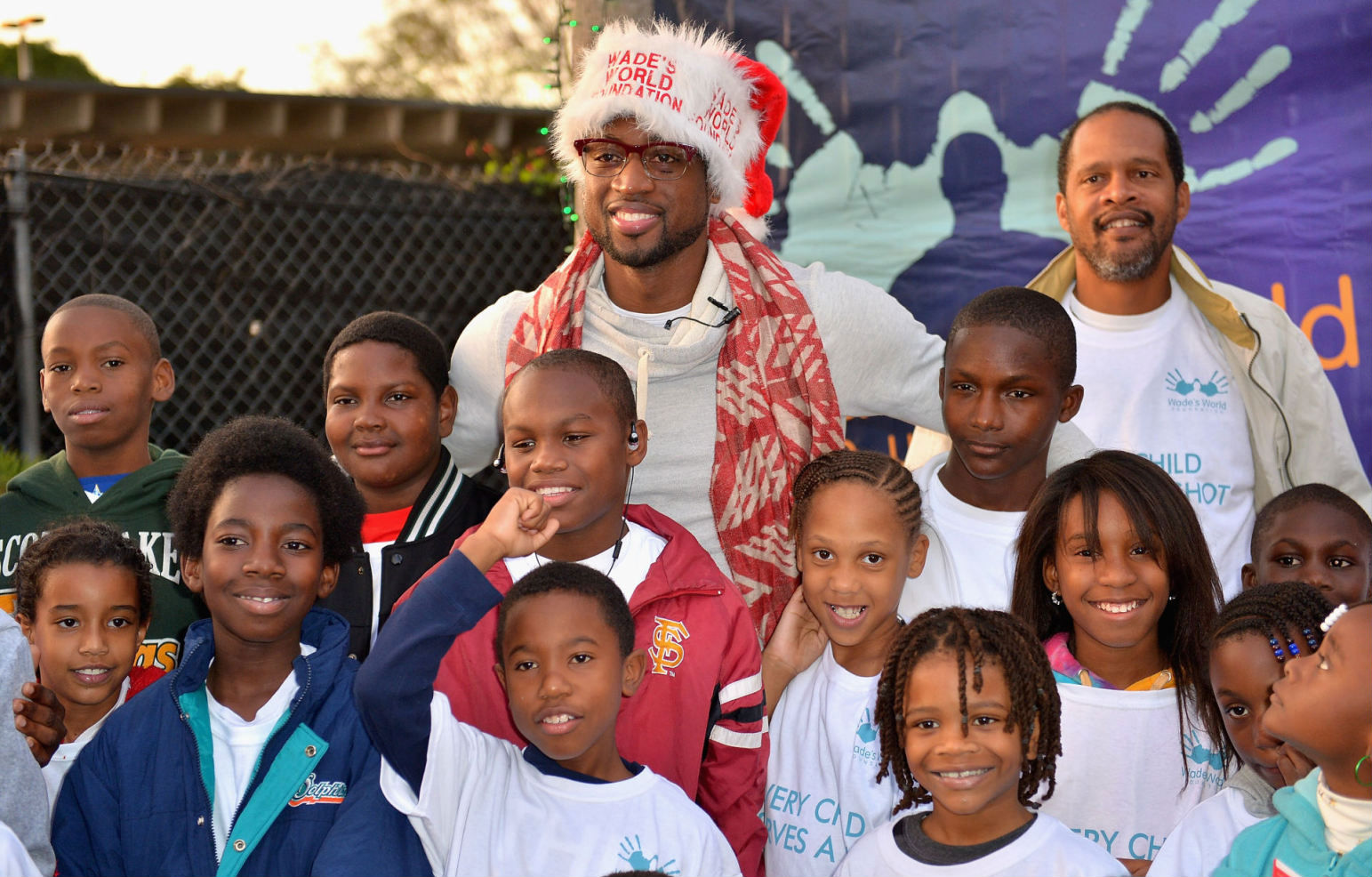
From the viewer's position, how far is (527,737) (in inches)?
98.3

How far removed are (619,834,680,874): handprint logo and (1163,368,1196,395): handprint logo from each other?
2.14 m

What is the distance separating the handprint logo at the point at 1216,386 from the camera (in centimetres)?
376

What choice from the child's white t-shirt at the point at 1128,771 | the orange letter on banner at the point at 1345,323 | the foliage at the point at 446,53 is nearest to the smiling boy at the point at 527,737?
the child's white t-shirt at the point at 1128,771

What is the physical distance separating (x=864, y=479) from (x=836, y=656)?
0.39m

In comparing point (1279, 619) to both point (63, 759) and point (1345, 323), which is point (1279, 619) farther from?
point (63, 759)

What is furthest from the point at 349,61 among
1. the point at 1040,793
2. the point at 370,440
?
the point at 1040,793

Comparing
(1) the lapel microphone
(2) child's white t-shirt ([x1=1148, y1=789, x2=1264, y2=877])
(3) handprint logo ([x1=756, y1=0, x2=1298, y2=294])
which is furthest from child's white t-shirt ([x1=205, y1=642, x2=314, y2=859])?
(3) handprint logo ([x1=756, y1=0, x2=1298, y2=294])

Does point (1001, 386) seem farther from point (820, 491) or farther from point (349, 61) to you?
point (349, 61)

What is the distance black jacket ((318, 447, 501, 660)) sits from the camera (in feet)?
10.3

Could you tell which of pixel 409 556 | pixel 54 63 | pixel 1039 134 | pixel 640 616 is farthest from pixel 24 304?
pixel 54 63

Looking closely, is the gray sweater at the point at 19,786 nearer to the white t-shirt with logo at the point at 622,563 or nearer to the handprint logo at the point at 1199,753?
the white t-shirt with logo at the point at 622,563

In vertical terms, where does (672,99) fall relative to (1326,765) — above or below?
above

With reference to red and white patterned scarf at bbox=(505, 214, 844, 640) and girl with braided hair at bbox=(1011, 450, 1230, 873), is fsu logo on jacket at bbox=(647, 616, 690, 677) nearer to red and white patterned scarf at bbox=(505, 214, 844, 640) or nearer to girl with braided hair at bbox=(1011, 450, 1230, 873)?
red and white patterned scarf at bbox=(505, 214, 844, 640)

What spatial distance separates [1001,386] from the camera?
3.17m
